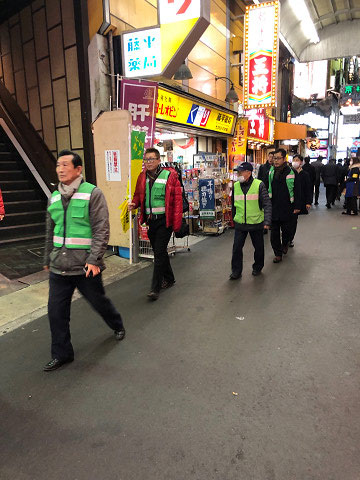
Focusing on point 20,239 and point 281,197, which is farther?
point 20,239

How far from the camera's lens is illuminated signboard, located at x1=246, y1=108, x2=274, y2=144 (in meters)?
16.3

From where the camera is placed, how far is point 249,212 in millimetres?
5738

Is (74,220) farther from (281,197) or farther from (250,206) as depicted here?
(281,197)

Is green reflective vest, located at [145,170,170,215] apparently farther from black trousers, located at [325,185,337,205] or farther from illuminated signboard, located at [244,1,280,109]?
black trousers, located at [325,185,337,205]

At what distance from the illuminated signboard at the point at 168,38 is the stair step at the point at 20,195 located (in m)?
4.03

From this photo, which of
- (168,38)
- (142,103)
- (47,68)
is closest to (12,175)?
(47,68)

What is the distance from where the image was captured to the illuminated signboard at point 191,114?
8.63 meters

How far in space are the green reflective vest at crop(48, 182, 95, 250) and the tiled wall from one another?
532cm

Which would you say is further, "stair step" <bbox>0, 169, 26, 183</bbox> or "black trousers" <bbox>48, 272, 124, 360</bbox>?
"stair step" <bbox>0, 169, 26, 183</bbox>

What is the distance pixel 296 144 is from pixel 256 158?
8.72 m

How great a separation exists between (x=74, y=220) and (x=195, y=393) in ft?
6.04

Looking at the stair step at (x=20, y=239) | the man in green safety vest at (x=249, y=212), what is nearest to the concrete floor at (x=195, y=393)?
the man in green safety vest at (x=249, y=212)

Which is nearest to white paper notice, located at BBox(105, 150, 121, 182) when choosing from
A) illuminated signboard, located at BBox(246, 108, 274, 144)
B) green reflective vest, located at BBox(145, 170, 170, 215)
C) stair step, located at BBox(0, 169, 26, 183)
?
green reflective vest, located at BBox(145, 170, 170, 215)

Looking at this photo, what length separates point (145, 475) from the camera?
83.1 inches
